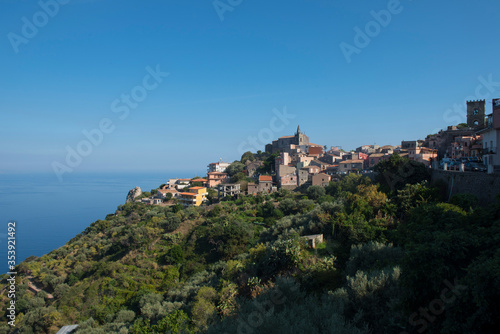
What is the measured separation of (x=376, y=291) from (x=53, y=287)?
2868 centimetres

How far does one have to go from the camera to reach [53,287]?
25641mm

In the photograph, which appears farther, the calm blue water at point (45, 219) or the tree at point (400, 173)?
the calm blue water at point (45, 219)

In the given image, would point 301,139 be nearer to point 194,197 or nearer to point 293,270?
point 194,197

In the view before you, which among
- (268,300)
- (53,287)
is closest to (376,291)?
(268,300)

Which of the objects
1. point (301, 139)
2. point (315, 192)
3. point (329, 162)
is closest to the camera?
point (315, 192)

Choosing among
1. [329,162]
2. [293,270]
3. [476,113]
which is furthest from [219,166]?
[293,270]

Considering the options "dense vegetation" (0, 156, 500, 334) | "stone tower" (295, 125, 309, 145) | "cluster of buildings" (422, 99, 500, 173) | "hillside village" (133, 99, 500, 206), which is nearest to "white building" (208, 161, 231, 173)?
"hillside village" (133, 99, 500, 206)

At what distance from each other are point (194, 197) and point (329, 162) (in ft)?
81.5

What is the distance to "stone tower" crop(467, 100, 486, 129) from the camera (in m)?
30.4

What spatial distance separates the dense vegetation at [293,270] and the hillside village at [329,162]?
13.2 feet

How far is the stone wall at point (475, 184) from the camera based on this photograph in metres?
12.6

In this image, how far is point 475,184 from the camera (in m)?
14.0

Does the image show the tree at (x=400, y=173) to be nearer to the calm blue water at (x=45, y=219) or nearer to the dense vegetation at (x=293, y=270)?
the dense vegetation at (x=293, y=270)

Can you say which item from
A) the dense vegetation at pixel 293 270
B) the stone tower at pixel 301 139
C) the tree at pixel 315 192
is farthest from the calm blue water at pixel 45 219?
the stone tower at pixel 301 139
